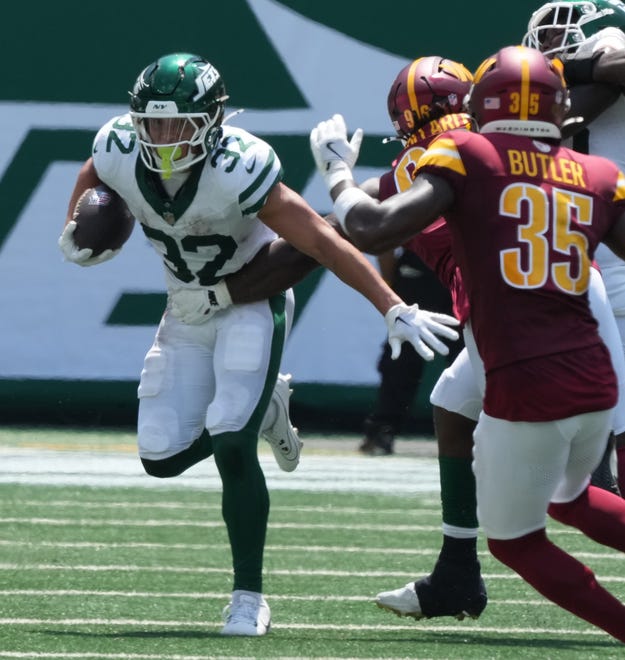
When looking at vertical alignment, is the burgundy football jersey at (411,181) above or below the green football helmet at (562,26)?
below

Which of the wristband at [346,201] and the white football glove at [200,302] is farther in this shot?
the white football glove at [200,302]

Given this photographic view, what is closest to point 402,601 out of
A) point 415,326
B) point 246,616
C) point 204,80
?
point 246,616

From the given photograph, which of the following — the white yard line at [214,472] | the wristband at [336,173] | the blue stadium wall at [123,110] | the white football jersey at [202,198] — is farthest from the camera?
the blue stadium wall at [123,110]

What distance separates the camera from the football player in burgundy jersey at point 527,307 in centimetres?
338

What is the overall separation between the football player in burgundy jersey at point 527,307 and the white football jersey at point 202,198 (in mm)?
879

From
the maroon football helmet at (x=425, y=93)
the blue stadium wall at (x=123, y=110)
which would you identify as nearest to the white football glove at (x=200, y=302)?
the maroon football helmet at (x=425, y=93)

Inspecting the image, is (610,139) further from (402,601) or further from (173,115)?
(402,601)

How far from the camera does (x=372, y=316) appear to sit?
8984 mm

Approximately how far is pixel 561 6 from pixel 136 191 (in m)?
1.27

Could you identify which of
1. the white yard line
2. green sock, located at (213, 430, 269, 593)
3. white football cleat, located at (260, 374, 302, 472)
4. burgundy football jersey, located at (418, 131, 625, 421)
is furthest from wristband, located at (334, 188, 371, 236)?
the white yard line

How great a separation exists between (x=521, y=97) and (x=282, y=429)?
6.19 feet

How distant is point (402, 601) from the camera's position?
4328 mm

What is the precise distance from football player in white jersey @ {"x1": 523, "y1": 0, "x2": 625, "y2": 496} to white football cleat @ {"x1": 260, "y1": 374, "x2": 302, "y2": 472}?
1064 mm

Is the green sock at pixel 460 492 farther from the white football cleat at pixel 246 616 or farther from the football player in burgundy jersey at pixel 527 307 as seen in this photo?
the football player in burgundy jersey at pixel 527 307
